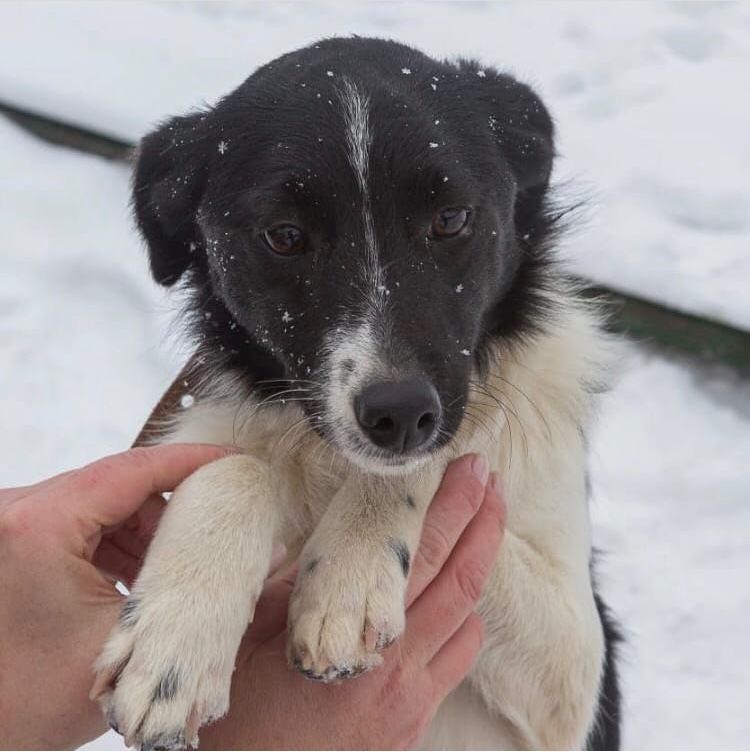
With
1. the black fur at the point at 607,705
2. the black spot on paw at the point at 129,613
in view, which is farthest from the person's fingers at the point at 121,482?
the black fur at the point at 607,705

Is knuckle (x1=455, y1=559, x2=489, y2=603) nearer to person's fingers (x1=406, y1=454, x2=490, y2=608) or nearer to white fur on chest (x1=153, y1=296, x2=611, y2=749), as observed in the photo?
person's fingers (x1=406, y1=454, x2=490, y2=608)

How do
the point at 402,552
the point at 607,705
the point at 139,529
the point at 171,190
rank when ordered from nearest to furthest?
1. the point at 402,552
2. the point at 139,529
3. the point at 171,190
4. the point at 607,705

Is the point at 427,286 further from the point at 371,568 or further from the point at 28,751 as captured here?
the point at 28,751

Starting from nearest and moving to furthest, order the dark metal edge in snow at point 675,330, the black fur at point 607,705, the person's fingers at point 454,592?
the person's fingers at point 454,592, the black fur at point 607,705, the dark metal edge in snow at point 675,330

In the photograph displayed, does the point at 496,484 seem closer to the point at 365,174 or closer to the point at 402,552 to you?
the point at 402,552

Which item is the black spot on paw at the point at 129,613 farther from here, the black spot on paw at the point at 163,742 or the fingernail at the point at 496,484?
the fingernail at the point at 496,484

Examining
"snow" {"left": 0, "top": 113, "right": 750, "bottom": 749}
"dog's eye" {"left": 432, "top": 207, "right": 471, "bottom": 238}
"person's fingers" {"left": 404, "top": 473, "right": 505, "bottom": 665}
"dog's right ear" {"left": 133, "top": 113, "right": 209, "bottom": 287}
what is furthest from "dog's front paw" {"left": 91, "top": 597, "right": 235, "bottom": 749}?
"snow" {"left": 0, "top": 113, "right": 750, "bottom": 749}

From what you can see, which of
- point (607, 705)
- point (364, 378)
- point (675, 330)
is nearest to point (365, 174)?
point (364, 378)
